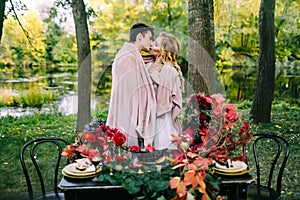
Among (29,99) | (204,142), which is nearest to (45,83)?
(29,99)

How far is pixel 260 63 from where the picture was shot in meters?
6.72

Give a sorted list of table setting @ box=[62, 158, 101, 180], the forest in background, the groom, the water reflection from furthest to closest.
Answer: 1. the water reflection
2. the forest in background
3. the groom
4. table setting @ box=[62, 158, 101, 180]

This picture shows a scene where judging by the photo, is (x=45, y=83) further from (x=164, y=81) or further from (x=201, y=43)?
(x=164, y=81)

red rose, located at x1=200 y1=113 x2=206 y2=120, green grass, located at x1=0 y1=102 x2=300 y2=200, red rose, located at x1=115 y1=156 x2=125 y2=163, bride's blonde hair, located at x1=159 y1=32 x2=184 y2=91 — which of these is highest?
bride's blonde hair, located at x1=159 y1=32 x2=184 y2=91

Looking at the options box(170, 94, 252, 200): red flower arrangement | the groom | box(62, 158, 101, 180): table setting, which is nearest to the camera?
box(170, 94, 252, 200): red flower arrangement

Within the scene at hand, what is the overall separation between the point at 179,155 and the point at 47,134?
5029 millimetres

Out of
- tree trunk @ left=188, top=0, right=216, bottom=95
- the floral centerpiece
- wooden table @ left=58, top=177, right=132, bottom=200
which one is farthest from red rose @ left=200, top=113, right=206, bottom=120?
tree trunk @ left=188, top=0, right=216, bottom=95

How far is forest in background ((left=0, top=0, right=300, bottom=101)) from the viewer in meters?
4.75

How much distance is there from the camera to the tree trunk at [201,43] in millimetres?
4262

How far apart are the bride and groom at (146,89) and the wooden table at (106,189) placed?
0.50m

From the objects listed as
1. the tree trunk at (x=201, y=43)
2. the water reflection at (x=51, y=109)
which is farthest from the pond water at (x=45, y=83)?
the tree trunk at (x=201, y=43)

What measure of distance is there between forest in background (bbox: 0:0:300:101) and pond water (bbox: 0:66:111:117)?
1.20 feet

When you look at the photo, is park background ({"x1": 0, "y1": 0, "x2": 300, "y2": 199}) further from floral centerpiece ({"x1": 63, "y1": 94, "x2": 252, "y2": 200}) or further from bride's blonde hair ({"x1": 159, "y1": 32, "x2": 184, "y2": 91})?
floral centerpiece ({"x1": 63, "y1": 94, "x2": 252, "y2": 200})

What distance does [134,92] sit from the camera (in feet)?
8.81
